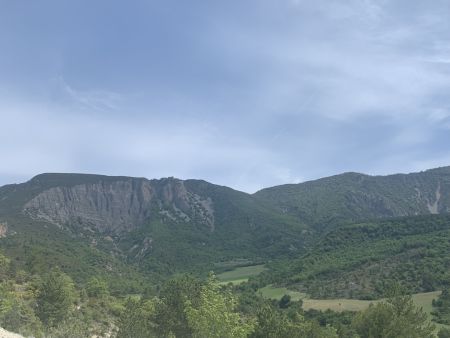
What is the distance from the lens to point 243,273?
174125 mm

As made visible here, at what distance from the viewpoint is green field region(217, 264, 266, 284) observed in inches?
6260

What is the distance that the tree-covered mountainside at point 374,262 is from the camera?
10894 cm

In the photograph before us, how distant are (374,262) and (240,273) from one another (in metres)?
60.7

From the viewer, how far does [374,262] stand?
12600cm

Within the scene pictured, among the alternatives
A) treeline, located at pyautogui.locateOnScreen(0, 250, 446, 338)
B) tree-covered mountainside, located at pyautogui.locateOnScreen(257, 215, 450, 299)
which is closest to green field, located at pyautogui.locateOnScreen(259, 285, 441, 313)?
tree-covered mountainside, located at pyautogui.locateOnScreen(257, 215, 450, 299)

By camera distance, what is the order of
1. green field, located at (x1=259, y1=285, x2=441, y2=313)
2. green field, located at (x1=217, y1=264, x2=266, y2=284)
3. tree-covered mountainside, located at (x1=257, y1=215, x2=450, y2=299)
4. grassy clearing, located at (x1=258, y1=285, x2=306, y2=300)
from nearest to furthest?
green field, located at (x1=259, y1=285, x2=441, y2=313) < tree-covered mountainside, located at (x1=257, y1=215, x2=450, y2=299) < grassy clearing, located at (x1=258, y1=285, x2=306, y2=300) < green field, located at (x1=217, y1=264, x2=266, y2=284)

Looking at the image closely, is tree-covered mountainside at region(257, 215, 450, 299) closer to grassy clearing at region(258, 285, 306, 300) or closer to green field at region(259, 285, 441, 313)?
grassy clearing at region(258, 285, 306, 300)

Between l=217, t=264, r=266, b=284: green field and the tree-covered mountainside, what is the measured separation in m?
7.03

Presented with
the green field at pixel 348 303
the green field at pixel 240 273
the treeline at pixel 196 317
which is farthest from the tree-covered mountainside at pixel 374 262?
the treeline at pixel 196 317

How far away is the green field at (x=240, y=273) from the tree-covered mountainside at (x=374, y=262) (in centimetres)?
703

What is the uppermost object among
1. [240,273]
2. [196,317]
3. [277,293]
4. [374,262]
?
[196,317]

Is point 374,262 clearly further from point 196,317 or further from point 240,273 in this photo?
point 196,317

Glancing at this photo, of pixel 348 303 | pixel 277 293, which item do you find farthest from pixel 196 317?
pixel 277 293

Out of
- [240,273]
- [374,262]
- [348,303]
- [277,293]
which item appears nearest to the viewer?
[348,303]
